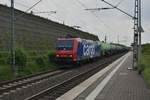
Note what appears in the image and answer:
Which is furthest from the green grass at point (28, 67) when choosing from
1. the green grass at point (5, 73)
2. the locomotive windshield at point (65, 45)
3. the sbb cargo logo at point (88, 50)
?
the sbb cargo logo at point (88, 50)

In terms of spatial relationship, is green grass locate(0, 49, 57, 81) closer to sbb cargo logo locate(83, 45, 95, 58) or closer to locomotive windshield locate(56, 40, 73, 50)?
locomotive windshield locate(56, 40, 73, 50)

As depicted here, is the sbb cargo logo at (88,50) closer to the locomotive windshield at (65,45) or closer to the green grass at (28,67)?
the locomotive windshield at (65,45)

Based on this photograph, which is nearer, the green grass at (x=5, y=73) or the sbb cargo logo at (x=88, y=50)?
the green grass at (x=5, y=73)

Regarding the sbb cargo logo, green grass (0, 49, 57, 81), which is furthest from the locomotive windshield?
the sbb cargo logo

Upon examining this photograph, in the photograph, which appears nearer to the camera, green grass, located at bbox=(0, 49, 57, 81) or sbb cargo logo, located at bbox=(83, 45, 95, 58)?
green grass, located at bbox=(0, 49, 57, 81)

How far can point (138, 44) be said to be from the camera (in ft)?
110

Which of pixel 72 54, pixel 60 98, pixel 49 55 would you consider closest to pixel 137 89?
pixel 60 98

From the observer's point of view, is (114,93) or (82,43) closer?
(114,93)

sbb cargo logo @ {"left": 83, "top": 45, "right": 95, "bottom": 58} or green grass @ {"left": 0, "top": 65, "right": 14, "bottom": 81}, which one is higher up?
sbb cargo logo @ {"left": 83, "top": 45, "right": 95, "bottom": 58}

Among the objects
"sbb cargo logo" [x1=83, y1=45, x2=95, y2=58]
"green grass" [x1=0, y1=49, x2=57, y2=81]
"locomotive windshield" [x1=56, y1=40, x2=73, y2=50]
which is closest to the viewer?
"green grass" [x1=0, y1=49, x2=57, y2=81]

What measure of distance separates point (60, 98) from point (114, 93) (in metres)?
2.49

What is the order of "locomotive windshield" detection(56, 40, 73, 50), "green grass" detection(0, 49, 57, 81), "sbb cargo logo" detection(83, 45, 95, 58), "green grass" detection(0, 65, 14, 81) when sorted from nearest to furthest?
"green grass" detection(0, 65, 14, 81), "green grass" detection(0, 49, 57, 81), "locomotive windshield" detection(56, 40, 73, 50), "sbb cargo logo" detection(83, 45, 95, 58)

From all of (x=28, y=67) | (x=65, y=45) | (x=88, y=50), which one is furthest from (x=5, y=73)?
(x=88, y=50)

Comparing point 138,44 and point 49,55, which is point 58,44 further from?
point 138,44
